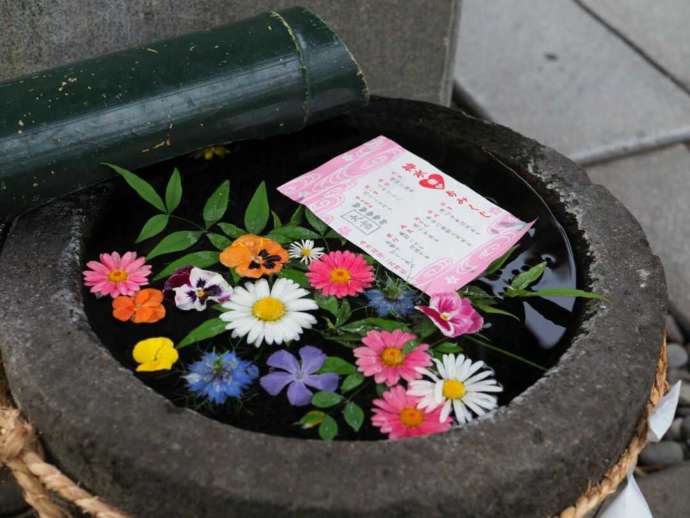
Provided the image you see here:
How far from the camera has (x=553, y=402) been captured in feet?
4.34

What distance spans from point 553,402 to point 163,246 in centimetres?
78

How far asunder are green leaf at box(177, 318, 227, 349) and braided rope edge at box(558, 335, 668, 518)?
0.64 metres

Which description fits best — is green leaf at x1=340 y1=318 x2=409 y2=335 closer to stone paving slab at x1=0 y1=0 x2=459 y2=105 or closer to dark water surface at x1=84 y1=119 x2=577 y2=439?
dark water surface at x1=84 y1=119 x2=577 y2=439

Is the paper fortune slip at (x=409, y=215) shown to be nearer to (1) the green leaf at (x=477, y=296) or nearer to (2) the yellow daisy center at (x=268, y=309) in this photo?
(1) the green leaf at (x=477, y=296)

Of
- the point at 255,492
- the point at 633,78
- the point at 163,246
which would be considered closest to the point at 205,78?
the point at 163,246

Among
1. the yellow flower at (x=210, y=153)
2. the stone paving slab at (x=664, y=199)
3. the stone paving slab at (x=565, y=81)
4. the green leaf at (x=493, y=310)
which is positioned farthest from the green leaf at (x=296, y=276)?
the stone paving slab at (x=565, y=81)

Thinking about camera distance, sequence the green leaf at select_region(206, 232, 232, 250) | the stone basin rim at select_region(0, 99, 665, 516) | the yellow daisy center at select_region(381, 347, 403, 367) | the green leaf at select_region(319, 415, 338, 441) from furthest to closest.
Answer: the green leaf at select_region(206, 232, 232, 250), the yellow daisy center at select_region(381, 347, 403, 367), the green leaf at select_region(319, 415, 338, 441), the stone basin rim at select_region(0, 99, 665, 516)

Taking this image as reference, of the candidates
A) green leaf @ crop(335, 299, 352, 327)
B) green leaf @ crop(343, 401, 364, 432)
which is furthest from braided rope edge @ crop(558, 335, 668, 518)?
green leaf @ crop(335, 299, 352, 327)

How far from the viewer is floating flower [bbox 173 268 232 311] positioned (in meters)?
1.49

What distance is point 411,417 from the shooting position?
1.32 metres

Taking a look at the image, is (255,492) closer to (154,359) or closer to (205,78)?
(154,359)

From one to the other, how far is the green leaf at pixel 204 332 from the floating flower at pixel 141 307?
0.27ft

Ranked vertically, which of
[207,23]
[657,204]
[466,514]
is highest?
[207,23]

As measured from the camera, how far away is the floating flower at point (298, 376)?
53.5 inches
